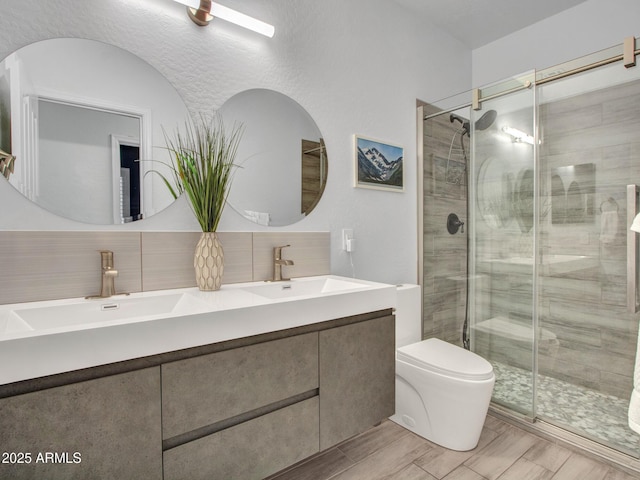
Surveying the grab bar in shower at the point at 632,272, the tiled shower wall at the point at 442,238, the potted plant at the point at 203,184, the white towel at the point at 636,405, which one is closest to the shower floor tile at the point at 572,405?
the tiled shower wall at the point at 442,238

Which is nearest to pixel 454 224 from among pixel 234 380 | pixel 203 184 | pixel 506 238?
pixel 506 238

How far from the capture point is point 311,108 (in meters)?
1.95

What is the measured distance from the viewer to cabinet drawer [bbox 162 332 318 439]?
99cm

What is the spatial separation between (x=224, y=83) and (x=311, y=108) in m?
0.51

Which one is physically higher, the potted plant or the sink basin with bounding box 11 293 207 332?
the potted plant

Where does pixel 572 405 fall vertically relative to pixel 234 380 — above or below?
below

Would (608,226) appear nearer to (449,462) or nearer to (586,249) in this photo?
(586,249)

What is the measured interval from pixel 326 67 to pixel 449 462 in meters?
2.17

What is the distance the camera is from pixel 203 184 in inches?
57.9

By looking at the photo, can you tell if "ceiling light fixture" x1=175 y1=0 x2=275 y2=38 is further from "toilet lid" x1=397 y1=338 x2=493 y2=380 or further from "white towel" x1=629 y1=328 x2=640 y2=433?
"white towel" x1=629 y1=328 x2=640 y2=433

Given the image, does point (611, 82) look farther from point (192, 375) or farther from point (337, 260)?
point (192, 375)

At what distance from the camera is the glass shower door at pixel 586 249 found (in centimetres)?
196

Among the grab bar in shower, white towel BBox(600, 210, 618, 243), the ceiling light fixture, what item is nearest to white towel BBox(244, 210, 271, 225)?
the ceiling light fixture

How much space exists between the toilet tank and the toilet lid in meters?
0.09
